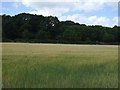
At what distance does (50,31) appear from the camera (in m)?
97.0

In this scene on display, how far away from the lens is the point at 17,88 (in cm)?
755

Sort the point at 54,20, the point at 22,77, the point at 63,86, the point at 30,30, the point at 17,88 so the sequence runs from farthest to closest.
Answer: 1. the point at 54,20
2. the point at 30,30
3. the point at 22,77
4. the point at 63,86
5. the point at 17,88

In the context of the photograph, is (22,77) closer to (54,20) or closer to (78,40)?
(78,40)

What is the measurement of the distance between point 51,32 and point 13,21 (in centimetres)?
1484

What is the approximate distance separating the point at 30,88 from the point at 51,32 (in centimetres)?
8878

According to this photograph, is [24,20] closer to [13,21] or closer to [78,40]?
[13,21]

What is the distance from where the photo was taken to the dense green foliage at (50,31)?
3324 inches

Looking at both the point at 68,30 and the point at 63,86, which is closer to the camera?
the point at 63,86

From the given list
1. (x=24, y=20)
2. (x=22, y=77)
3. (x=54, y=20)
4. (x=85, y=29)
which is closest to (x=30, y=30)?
(x=24, y=20)

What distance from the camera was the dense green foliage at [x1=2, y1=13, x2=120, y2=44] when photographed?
277 feet

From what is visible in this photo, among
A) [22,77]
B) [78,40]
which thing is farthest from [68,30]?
[22,77]

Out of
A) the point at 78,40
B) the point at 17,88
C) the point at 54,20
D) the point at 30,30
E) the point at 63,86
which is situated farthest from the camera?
the point at 54,20

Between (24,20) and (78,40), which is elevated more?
(24,20)

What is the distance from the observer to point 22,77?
9016 millimetres
